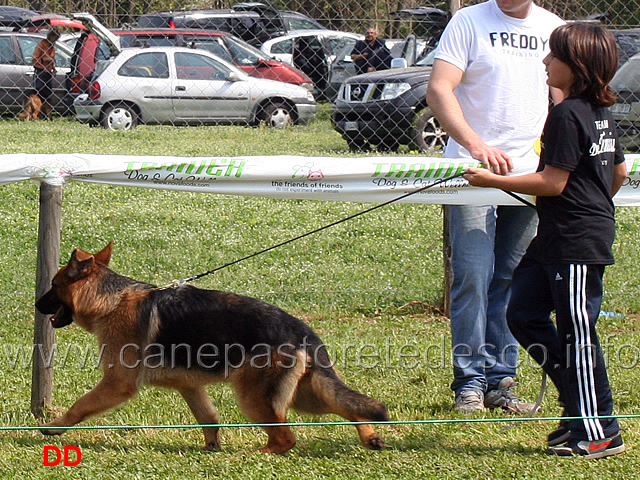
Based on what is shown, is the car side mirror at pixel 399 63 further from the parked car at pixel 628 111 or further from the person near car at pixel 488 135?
the person near car at pixel 488 135

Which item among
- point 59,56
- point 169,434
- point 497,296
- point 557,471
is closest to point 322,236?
point 497,296

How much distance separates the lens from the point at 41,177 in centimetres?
413

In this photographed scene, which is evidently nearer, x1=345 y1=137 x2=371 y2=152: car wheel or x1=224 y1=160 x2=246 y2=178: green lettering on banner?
x1=224 y1=160 x2=246 y2=178: green lettering on banner

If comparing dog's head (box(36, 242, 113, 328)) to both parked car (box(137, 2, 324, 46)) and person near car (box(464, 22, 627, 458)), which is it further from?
parked car (box(137, 2, 324, 46))

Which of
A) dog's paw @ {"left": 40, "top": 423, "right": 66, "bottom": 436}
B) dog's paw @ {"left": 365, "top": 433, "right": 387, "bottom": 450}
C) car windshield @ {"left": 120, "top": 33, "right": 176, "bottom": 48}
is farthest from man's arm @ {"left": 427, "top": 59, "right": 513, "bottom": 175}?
car windshield @ {"left": 120, "top": 33, "right": 176, "bottom": 48}

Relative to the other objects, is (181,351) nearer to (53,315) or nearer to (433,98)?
(53,315)

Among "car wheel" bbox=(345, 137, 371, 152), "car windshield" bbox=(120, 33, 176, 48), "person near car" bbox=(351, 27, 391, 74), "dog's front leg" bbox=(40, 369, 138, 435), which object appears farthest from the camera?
"car windshield" bbox=(120, 33, 176, 48)

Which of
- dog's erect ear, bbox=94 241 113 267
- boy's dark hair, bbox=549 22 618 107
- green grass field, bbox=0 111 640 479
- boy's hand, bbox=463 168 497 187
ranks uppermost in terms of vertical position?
boy's dark hair, bbox=549 22 618 107

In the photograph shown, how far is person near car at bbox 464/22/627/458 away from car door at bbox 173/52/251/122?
33.6 ft

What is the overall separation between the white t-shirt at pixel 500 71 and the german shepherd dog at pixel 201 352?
135 cm

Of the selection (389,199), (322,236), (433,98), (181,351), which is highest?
(433,98)

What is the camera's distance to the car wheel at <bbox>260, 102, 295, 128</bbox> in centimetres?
1448

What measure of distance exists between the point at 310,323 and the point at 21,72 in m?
9.23

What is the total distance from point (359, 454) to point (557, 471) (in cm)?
84
